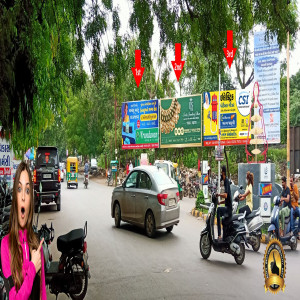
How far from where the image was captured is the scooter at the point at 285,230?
808 cm

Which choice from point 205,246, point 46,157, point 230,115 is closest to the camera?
point 205,246

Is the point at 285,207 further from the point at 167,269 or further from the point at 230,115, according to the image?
the point at 230,115

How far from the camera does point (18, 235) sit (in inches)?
87.2

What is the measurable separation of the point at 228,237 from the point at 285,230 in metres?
2.26

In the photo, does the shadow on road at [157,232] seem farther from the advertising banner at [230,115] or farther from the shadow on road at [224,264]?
the advertising banner at [230,115]

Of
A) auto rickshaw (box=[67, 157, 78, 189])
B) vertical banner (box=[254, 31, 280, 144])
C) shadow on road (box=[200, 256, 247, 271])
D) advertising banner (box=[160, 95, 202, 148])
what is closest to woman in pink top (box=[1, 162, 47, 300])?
shadow on road (box=[200, 256, 247, 271])

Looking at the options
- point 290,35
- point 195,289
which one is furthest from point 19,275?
point 195,289

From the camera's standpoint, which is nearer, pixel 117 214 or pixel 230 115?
pixel 117 214

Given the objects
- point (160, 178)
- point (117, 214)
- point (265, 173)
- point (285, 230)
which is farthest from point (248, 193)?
point (117, 214)

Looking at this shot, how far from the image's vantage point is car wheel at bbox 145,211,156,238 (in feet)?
33.7

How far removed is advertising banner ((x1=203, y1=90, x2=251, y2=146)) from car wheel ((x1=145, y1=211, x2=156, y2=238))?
14.0m

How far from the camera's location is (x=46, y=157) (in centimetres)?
1783

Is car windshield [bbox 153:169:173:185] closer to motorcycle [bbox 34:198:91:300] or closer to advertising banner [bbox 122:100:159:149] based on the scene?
motorcycle [bbox 34:198:91:300]

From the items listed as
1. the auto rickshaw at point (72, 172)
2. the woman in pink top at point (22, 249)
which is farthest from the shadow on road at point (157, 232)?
the auto rickshaw at point (72, 172)
